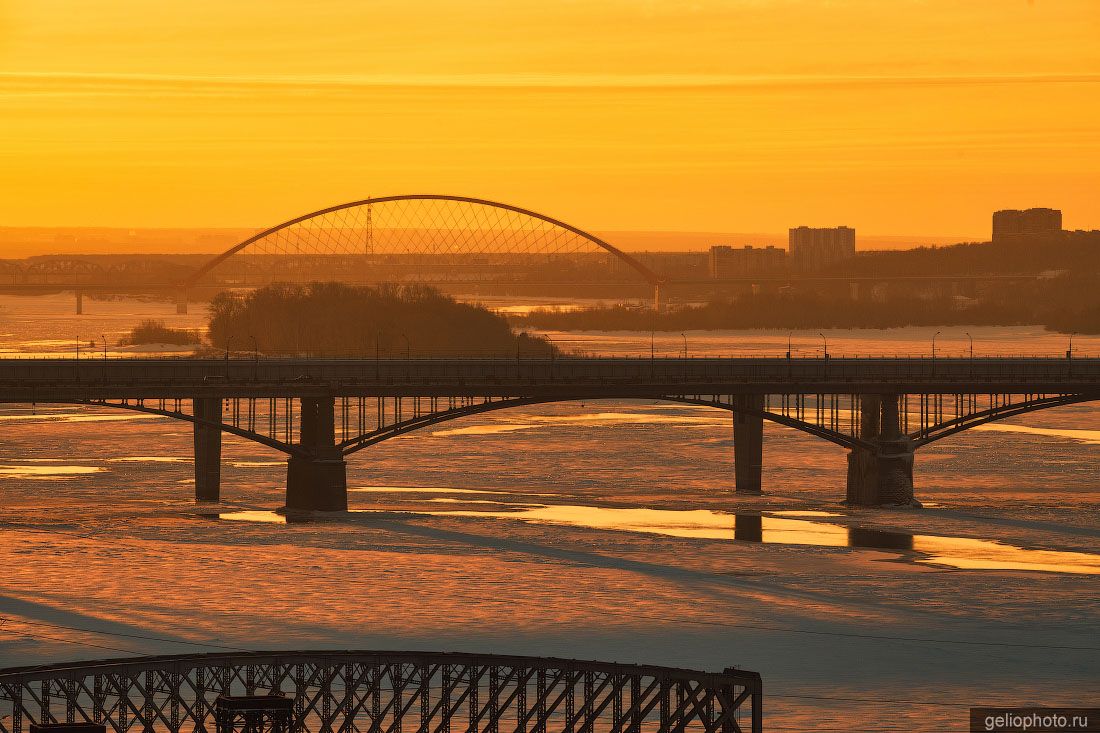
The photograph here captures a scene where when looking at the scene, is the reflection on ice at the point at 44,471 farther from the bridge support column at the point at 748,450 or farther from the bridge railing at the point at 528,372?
the bridge support column at the point at 748,450

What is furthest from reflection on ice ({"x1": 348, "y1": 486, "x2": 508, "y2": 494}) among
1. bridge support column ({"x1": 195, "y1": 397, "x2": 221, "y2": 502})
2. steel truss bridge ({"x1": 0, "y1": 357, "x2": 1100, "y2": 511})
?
bridge support column ({"x1": 195, "y1": 397, "x2": 221, "y2": 502})

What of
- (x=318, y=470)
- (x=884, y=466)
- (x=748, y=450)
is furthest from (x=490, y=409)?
(x=884, y=466)

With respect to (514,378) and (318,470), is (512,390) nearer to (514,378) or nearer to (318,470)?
(514,378)

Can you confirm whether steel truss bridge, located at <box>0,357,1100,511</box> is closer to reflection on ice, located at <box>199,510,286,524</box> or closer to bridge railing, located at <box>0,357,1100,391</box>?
bridge railing, located at <box>0,357,1100,391</box>

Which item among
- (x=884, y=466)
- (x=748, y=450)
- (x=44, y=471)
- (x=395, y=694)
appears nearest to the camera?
(x=395, y=694)

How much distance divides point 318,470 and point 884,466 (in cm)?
2740

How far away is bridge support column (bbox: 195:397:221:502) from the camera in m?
90.8

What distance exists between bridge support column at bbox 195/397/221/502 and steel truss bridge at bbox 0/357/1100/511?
7 centimetres

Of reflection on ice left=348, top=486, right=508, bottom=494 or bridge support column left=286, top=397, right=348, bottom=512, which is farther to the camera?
reflection on ice left=348, top=486, right=508, bottom=494

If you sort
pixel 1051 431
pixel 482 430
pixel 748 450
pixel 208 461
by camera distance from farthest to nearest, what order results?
pixel 1051 431 < pixel 482 430 < pixel 748 450 < pixel 208 461

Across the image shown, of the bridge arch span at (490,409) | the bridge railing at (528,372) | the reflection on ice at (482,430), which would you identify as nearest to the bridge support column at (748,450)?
the bridge arch span at (490,409)

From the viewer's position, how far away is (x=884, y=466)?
9431cm

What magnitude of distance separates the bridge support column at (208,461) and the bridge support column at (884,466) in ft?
99.7

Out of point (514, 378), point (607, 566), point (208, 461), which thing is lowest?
point (607, 566)
